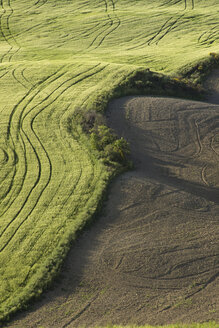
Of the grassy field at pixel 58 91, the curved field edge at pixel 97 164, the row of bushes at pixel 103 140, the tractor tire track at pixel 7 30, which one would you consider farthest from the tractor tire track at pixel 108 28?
the row of bushes at pixel 103 140

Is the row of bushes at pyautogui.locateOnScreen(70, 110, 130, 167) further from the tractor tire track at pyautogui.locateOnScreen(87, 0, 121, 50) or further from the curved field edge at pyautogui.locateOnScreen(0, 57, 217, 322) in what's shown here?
the tractor tire track at pyautogui.locateOnScreen(87, 0, 121, 50)

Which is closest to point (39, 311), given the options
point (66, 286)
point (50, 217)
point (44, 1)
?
point (66, 286)

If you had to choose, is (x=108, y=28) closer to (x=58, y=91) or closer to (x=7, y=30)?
(x=7, y=30)

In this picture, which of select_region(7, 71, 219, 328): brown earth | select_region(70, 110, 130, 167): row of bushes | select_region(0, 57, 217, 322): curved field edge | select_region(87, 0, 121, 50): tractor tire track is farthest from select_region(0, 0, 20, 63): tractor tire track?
select_region(7, 71, 219, 328): brown earth

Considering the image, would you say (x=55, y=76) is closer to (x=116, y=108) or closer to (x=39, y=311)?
(x=116, y=108)

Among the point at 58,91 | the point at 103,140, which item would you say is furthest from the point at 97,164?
the point at 58,91
